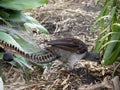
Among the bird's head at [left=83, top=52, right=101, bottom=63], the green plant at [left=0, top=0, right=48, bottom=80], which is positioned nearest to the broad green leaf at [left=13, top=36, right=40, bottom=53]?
the green plant at [left=0, top=0, right=48, bottom=80]

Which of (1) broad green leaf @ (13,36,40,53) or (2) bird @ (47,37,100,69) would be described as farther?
(1) broad green leaf @ (13,36,40,53)

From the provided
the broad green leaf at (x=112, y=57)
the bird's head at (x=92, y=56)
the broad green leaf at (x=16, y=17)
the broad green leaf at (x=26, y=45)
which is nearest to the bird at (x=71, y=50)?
the bird's head at (x=92, y=56)

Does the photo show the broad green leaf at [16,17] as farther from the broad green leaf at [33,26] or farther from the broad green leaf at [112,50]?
the broad green leaf at [112,50]

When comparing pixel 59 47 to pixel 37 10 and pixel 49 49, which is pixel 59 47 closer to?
pixel 49 49

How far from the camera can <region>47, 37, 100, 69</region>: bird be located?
2787 mm

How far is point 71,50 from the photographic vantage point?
284 centimetres

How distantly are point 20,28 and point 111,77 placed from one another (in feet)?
3.41

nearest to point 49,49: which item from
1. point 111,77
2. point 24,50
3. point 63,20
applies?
point 24,50

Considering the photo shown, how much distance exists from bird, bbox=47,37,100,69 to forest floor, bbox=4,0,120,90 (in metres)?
0.12

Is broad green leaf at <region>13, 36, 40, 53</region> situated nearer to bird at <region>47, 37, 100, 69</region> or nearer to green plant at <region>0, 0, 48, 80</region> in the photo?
green plant at <region>0, 0, 48, 80</region>

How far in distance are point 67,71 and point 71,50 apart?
0.26 meters

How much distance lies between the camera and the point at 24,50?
3.06 m

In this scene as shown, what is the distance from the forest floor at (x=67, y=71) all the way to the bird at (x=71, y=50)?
0.40 ft

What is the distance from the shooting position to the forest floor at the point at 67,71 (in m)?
2.86
